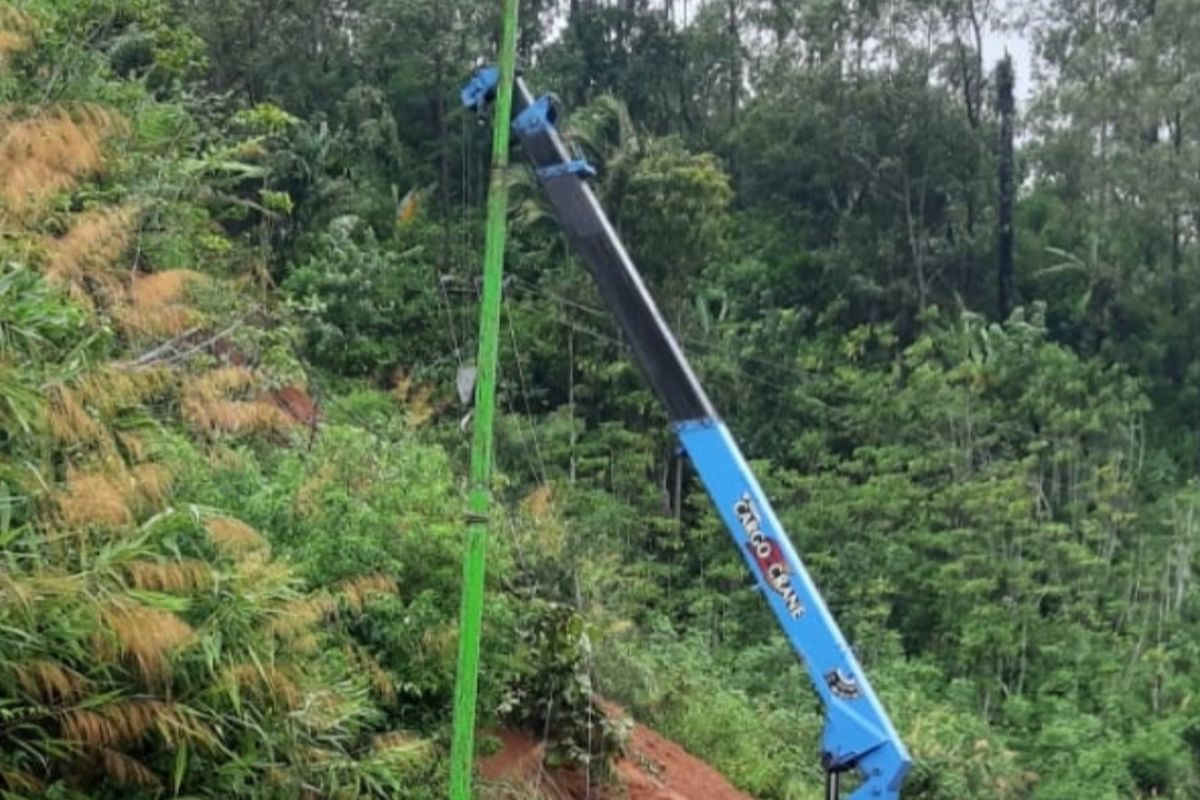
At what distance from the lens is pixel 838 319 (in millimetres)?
20188

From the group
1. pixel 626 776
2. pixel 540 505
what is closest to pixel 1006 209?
pixel 540 505

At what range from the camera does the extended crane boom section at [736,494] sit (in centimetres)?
549

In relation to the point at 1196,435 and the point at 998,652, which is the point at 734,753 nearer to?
the point at 998,652

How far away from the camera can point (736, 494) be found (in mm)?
5805

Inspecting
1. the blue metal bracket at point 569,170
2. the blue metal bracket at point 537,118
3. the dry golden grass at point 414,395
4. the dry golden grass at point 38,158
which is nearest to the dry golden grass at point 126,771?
the dry golden grass at point 38,158

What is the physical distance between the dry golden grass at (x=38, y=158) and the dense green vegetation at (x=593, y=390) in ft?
0.06

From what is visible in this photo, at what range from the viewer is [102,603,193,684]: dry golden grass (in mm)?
3477

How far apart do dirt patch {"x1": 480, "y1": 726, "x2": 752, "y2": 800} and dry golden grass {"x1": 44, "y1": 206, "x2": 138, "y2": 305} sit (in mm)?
2397

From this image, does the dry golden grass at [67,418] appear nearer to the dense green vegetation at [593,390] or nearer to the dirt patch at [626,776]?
the dense green vegetation at [593,390]

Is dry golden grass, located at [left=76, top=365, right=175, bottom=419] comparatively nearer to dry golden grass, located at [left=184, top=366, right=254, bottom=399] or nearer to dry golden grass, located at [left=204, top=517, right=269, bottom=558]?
dry golden grass, located at [left=184, top=366, right=254, bottom=399]

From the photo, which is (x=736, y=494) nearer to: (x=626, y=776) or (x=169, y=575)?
(x=626, y=776)

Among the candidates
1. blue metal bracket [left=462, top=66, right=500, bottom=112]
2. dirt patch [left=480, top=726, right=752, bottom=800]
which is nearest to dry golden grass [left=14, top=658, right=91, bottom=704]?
dirt patch [left=480, top=726, right=752, bottom=800]

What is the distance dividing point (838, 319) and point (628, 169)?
5273 millimetres

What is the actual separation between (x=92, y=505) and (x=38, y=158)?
1.41 metres
